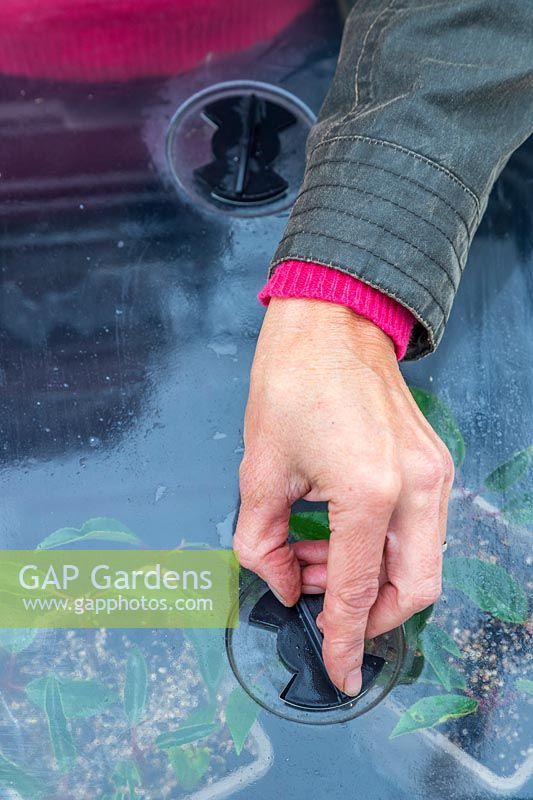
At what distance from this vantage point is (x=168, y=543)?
3.20 ft

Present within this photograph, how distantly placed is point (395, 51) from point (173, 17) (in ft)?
1.53

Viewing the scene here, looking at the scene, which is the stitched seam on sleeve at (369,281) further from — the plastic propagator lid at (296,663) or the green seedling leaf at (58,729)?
the green seedling leaf at (58,729)

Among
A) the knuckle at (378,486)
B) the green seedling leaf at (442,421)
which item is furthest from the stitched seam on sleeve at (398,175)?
the knuckle at (378,486)

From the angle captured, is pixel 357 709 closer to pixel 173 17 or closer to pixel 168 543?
pixel 168 543

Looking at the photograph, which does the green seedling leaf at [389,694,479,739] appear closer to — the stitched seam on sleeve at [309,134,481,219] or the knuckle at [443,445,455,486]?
the knuckle at [443,445,455,486]

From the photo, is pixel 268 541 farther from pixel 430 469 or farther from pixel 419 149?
pixel 419 149

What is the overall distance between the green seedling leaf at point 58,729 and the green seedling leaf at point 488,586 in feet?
1.45

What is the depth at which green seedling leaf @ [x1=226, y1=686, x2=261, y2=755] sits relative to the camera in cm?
89

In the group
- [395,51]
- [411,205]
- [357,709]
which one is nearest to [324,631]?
[357,709]

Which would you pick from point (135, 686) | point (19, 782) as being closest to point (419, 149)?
point (135, 686)

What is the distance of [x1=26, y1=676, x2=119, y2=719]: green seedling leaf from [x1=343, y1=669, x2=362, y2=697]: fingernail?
0.25 metres

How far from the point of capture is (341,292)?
2.91 ft

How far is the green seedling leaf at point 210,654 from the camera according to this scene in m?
0.91

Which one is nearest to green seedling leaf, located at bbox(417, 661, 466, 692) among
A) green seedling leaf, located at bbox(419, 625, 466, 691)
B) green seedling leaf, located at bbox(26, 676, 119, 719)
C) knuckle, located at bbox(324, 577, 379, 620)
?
green seedling leaf, located at bbox(419, 625, 466, 691)
